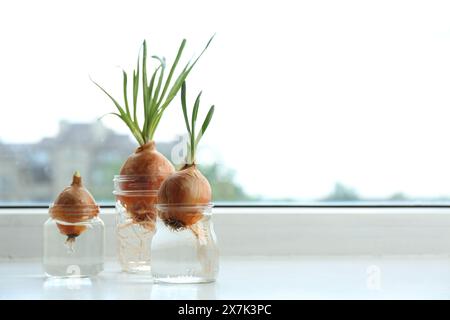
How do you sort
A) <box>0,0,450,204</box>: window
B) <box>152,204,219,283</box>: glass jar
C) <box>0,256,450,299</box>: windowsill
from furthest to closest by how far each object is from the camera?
<box>0,0,450,204</box>: window < <box>152,204,219,283</box>: glass jar < <box>0,256,450,299</box>: windowsill

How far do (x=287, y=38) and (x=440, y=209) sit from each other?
1.47 feet

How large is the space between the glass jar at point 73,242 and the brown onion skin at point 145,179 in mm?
53

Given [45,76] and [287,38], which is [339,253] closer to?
[287,38]

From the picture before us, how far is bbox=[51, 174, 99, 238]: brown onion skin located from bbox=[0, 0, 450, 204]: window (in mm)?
390

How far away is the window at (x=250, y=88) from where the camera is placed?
1554mm

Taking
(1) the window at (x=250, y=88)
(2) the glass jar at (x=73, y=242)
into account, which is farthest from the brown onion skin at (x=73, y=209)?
(1) the window at (x=250, y=88)

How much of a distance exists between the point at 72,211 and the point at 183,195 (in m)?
0.19

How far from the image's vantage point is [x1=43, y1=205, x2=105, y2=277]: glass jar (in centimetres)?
116

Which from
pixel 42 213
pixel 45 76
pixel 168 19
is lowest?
pixel 42 213

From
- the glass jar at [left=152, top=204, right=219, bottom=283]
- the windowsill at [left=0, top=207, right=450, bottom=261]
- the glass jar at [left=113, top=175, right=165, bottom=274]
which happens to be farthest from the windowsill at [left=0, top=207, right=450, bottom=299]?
the glass jar at [left=152, top=204, right=219, bottom=283]

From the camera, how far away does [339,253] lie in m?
1.48

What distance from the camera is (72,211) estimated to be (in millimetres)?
1154

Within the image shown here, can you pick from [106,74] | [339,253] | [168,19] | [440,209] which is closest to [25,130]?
[106,74]

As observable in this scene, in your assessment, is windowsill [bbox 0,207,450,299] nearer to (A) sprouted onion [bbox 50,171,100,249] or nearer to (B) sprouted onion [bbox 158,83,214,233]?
(A) sprouted onion [bbox 50,171,100,249]
